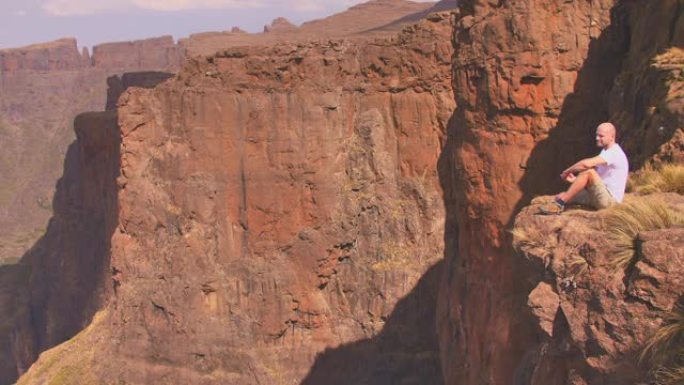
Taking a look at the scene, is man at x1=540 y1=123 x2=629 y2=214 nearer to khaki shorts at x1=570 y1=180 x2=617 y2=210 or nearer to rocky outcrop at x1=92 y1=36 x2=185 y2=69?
khaki shorts at x1=570 y1=180 x2=617 y2=210

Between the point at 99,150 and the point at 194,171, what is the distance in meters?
19.6

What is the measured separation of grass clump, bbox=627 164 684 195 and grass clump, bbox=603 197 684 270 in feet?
4.16

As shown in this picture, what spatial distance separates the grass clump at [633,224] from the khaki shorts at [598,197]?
0.90 meters

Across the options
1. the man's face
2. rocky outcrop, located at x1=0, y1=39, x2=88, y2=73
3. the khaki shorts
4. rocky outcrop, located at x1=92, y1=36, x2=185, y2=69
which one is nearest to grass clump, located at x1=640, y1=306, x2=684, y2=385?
the khaki shorts

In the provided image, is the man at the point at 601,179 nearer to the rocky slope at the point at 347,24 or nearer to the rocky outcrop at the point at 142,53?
the rocky slope at the point at 347,24

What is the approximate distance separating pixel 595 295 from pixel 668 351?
3.68ft

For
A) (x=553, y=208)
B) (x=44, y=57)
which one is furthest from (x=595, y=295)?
(x=44, y=57)

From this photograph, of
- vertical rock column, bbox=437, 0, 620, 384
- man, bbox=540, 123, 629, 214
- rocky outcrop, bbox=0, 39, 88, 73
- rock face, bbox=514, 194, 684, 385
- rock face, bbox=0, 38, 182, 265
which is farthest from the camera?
rocky outcrop, bbox=0, 39, 88, 73

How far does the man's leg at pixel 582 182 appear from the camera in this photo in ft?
33.2

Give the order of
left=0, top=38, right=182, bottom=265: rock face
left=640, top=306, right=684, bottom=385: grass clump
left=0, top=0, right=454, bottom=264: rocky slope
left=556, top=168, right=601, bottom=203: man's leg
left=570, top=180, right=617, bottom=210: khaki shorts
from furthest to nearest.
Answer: left=0, top=38, right=182, bottom=265: rock face, left=0, top=0, right=454, bottom=264: rocky slope, left=556, top=168, right=601, bottom=203: man's leg, left=570, top=180, right=617, bottom=210: khaki shorts, left=640, top=306, right=684, bottom=385: grass clump

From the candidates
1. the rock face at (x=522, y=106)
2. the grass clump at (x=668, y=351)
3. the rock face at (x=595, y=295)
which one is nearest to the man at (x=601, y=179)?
the rock face at (x=595, y=295)

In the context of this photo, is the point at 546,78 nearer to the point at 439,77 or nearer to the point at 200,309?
the point at 439,77

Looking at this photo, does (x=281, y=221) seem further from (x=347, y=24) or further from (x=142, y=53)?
(x=142, y=53)

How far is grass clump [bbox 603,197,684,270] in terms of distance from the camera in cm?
825
